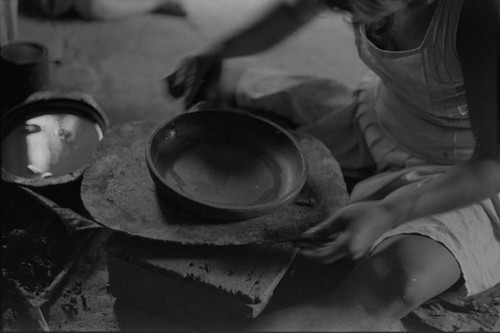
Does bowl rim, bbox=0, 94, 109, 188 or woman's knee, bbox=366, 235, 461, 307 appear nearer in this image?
woman's knee, bbox=366, 235, 461, 307

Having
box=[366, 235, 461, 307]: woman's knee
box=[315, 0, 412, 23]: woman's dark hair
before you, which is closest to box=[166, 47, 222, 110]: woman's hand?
box=[315, 0, 412, 23]: woman's dark hair

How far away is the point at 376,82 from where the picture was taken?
4.99 ft

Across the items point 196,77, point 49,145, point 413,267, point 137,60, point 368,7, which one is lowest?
point 137,60

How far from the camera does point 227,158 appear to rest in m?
1.28

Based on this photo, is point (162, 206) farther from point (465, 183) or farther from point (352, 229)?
point (465, 183)

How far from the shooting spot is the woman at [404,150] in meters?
1.02

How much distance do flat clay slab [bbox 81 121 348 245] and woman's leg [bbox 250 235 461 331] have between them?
129 millimetres

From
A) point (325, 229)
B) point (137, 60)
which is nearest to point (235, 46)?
point (325, 229)

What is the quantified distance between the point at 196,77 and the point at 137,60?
3.12 ft

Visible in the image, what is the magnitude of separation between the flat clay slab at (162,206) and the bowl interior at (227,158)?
0.13 ft

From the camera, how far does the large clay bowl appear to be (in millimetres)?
1184

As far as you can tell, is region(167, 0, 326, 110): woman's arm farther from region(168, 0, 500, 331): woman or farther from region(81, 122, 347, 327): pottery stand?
region(81, 122, 347, 327): pottery stand

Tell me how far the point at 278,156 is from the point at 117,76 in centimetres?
108

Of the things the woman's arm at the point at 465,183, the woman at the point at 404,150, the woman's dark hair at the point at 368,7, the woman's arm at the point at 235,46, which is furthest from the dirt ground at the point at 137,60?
the woman's dark hair at the point at 368,7
